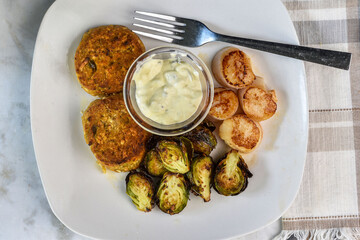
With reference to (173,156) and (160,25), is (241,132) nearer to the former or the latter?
(173,156)

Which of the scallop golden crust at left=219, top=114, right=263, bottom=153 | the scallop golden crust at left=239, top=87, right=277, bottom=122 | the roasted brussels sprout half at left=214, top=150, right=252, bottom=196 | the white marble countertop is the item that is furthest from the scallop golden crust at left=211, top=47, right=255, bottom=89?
the white marble countertop

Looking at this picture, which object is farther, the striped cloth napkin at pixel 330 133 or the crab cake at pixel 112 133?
the striped cloth napkin at pixel 330 133

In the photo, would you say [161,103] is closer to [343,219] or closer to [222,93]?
[222,93]

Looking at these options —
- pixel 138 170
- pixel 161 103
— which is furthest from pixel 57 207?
pixel 161 103

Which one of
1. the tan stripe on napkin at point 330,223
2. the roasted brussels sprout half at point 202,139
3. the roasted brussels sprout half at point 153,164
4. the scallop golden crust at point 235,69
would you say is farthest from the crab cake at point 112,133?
the tan stripe on napkin at point 330,223

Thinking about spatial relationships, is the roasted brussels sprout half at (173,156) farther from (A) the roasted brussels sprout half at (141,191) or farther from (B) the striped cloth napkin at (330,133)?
(B) the striped cloth napkin at (330,133)
